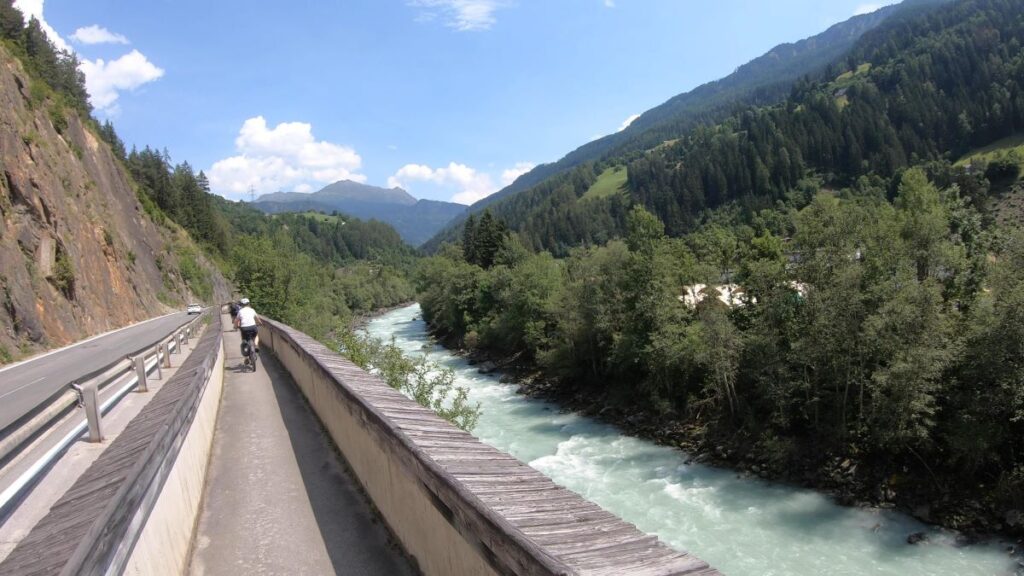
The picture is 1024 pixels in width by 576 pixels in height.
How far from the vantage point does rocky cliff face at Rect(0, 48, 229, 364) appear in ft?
86.8

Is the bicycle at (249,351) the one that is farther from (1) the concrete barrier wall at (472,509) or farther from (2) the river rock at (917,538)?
(2) the river rock at (917,538)

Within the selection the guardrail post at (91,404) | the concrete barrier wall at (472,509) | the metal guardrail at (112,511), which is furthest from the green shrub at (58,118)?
the concrete barrier wall at (472,509)

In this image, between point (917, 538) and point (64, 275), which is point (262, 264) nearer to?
point (64, 275)

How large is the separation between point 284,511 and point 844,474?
2395 cm

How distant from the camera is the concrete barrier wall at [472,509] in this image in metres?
2.77

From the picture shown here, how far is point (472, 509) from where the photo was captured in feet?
A: 11.0

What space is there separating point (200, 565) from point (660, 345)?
98.4ft

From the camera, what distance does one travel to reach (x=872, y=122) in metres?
125

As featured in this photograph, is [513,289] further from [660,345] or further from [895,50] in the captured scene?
[895,50]

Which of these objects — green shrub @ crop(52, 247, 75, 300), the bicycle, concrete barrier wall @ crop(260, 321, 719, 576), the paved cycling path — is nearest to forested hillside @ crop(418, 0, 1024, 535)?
the bicycle

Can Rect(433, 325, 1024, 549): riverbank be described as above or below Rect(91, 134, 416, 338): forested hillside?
below

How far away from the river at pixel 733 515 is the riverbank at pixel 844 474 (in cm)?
54

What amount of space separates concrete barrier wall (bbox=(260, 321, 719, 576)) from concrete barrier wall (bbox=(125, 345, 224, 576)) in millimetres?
1697

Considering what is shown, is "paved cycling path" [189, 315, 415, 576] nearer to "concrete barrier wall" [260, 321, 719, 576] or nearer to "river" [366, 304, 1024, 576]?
"concrete barrier wall" [260, 321, 719, 576]
